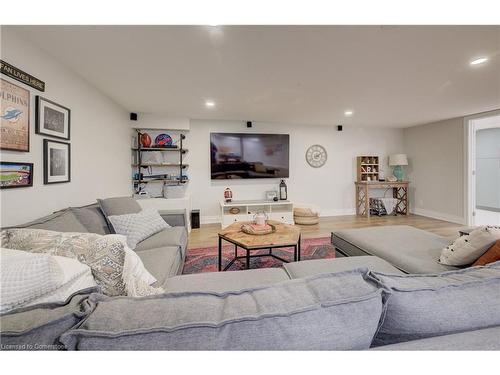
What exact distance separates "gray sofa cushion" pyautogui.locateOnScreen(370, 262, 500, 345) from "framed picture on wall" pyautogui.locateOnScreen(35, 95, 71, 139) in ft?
8.22

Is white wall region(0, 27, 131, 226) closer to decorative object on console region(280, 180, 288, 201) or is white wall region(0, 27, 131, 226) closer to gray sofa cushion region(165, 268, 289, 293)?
gray sofa cushion region(165, 268, 289, 293)

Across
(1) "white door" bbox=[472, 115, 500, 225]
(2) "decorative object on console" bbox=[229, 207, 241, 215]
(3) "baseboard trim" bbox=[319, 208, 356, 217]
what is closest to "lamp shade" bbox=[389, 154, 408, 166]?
(3) "baseboard trim" bbox=[319, 208, 356, 217]

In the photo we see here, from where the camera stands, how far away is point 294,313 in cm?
52

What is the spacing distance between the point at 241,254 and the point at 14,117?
2374 mm

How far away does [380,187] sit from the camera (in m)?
5.14

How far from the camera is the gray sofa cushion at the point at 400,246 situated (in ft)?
4.88

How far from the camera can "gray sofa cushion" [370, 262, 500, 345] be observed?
1.92ft

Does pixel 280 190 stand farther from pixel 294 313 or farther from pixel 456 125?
pixel 294 313

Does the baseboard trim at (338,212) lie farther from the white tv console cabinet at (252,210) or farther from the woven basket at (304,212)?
the white tv console cabinet at (252,210)

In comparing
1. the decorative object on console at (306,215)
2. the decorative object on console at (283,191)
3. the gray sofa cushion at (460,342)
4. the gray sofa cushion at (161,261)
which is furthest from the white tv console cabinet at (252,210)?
the gray sofa cushion at (460,342)

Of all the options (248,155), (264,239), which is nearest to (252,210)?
(248,155)

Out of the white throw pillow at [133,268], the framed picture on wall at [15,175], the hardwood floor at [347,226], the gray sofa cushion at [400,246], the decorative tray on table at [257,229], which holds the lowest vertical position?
the hardwood floor at [347,226]

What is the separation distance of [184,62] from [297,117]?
2635mm
